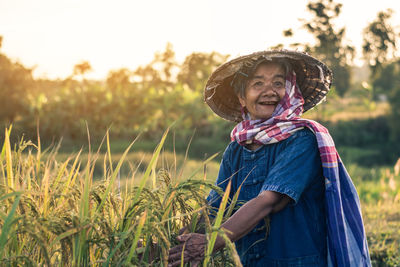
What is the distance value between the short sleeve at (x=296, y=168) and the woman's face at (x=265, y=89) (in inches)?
9.6

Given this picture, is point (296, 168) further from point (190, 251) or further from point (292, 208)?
point (190, 251)

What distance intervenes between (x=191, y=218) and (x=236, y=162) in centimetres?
53

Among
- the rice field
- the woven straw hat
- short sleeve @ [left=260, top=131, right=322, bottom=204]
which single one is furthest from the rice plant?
the woven straw hat

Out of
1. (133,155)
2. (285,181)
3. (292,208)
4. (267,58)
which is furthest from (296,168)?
(133,155)

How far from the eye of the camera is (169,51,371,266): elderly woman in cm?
206

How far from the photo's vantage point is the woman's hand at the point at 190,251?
1.78 m

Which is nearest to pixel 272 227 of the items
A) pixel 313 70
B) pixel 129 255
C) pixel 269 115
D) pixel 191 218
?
pixel 191 218

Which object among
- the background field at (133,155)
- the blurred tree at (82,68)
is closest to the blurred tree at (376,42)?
the background field at (133,155)

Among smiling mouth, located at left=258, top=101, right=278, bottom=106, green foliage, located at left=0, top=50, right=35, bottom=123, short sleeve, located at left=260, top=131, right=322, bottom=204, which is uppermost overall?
green foliage, located at left=0, top=50, right=35, bottom=123

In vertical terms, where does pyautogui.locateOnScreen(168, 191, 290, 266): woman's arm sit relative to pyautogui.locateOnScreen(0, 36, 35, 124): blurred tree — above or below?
below

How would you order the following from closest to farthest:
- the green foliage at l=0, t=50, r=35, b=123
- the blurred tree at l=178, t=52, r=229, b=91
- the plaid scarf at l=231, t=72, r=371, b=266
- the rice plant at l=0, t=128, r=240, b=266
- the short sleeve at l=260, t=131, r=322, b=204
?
the rice plant at l=0, t=128, r=240, b=266 < the short sleeve at l=260, t=131, r=322, b=204 < the plaid scarf at l=231, t=72, r=371, b=266 < the green foliage at l=0, t=50, r=35, b=123 < the blurred tree at l=178, t=52, r=229, b=91

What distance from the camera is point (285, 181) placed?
2006 mm

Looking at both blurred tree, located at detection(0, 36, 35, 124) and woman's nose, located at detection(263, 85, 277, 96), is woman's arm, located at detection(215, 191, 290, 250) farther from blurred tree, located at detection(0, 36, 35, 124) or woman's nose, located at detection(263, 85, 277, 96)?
blurred tree, located at detection(0, 36, 35, 124)

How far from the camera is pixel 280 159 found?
83.4 inches
